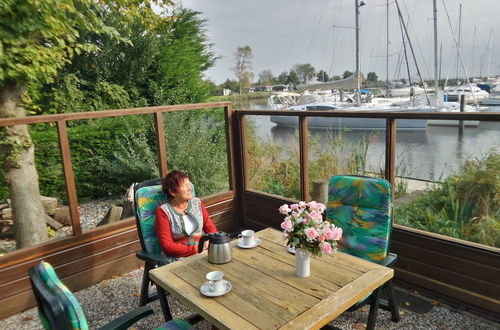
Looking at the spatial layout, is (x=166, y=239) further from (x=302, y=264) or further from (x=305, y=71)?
(x=305, y=71)

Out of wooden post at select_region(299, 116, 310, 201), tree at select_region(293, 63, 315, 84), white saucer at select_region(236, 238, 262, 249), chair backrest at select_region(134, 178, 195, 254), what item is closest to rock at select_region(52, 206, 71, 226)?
chair backrest at select_region(134, 178, 195, 254)

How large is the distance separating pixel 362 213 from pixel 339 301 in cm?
100

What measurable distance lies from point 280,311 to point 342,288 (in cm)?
35

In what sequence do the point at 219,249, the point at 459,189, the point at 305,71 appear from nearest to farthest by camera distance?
1. the point at 219,249
2. the point at 459,189
3. the point at 305,71

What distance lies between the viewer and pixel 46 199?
17.7 feet

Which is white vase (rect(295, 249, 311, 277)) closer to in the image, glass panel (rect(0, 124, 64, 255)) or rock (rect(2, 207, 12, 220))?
glass panel (rect(0, 124, 64, 255))

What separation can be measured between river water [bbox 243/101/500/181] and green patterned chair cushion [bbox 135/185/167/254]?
2.15m

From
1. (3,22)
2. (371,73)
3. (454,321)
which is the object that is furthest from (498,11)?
(3,22)

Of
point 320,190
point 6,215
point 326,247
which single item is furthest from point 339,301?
point 6,215

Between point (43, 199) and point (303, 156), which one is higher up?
point (303, 156)

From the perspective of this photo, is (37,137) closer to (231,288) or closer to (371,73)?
(231,288)

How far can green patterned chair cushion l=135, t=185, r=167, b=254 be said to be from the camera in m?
2.84

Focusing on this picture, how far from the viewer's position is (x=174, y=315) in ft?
9.40

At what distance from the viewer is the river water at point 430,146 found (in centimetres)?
315
